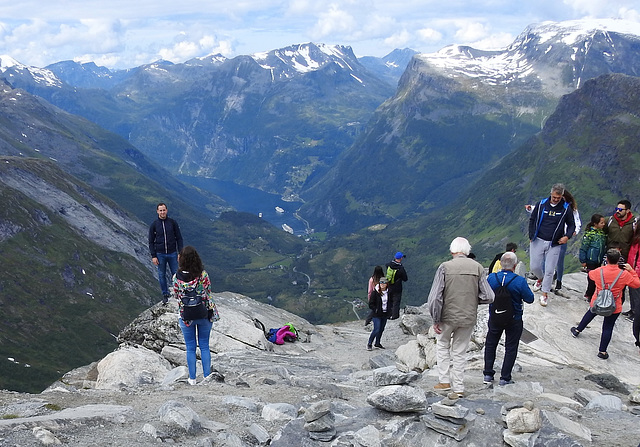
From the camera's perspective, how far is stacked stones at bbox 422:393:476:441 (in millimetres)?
11055

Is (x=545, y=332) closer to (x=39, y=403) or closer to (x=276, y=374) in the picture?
(x=276, y=374)

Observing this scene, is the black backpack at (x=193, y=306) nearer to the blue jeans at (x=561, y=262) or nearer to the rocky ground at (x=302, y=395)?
the rocky ground at (x=302, y=395)

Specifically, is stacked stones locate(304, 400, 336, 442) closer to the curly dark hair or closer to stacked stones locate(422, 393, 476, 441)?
stacked stones locate(422, 393, 476, 441)

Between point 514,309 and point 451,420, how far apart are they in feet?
16.8

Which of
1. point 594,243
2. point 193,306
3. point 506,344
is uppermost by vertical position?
point 594,243

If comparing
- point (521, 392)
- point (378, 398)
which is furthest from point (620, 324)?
point (378, 398)

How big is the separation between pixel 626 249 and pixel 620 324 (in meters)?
4.40

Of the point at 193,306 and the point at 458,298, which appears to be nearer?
the point at 458,298

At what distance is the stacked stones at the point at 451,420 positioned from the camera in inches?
435

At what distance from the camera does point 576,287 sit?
95.7 ft

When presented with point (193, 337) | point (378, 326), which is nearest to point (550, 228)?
point (378, 326)

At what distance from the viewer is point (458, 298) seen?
13773 millimetres

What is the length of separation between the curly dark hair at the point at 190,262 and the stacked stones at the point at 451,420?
8.58 m

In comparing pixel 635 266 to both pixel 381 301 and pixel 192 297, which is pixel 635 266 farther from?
pixel 192 297
